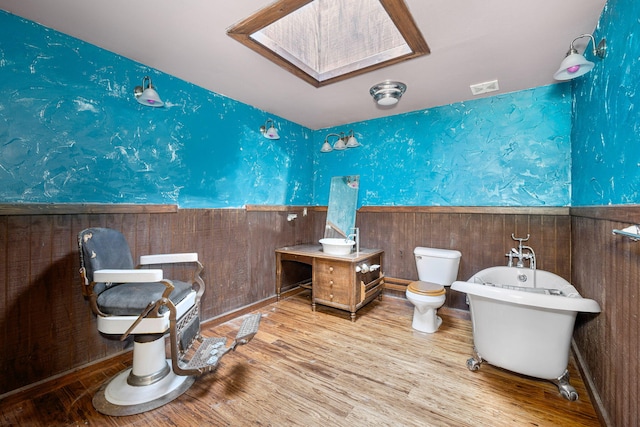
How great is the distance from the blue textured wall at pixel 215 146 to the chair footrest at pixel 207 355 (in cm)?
126

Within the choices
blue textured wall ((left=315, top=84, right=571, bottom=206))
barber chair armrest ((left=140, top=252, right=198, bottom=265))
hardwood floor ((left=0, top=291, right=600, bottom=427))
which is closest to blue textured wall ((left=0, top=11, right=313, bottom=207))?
barber chair armrest ((left=140, top=252, right=198, bottom=265))

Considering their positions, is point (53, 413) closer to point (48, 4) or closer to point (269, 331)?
point (269, 331)

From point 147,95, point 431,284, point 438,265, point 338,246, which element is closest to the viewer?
point 147,95

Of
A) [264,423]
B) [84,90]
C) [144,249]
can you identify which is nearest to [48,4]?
[84,90]

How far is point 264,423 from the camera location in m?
1.43

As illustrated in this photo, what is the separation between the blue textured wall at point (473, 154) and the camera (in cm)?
247

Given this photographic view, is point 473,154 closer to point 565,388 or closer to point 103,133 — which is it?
point 565,388

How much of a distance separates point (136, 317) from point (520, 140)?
11.5 ft

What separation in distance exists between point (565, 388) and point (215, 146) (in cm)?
329

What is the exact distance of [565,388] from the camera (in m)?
1.61

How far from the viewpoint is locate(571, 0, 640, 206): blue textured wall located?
120 centimetres

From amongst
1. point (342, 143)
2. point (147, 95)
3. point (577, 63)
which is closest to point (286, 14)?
point (147, 95)

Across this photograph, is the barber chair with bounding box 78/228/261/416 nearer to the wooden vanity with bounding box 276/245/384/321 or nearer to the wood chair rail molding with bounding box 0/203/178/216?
the wood chair rail molding with bounding box 0/203/178/216

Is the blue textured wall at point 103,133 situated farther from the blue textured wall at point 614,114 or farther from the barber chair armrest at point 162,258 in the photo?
the blue textured wall at point 614,114
